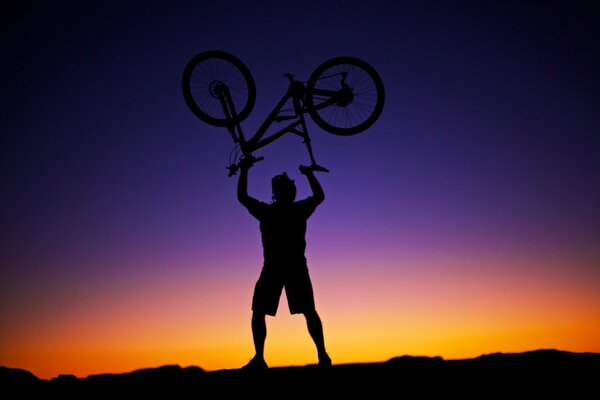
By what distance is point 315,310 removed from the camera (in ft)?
18.0

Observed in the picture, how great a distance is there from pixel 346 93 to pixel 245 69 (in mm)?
2108

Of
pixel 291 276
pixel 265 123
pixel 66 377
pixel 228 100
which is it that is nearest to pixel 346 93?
pixel 265 123

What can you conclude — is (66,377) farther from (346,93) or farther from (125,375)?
(346,93)

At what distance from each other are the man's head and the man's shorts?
0.90m

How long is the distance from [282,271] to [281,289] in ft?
0.81

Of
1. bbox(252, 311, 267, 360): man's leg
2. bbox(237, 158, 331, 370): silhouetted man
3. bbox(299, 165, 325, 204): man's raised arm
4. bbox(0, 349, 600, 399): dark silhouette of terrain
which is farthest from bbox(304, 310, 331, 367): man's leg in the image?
bbox(299, 165, 325, 204): man's raised arm

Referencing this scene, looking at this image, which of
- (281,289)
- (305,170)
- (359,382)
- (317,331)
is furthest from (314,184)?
(359,382)

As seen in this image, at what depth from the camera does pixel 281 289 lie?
5508 millimetres

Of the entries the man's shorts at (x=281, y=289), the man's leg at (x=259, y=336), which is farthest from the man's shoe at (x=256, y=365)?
the man's shorts at (x=281, y=289)

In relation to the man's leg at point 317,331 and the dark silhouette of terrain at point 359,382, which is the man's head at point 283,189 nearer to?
the man's leg at point 317,331

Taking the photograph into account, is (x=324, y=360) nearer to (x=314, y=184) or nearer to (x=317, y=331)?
(x=317, y=331)

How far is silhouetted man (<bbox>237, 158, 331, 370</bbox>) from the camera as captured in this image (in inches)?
213

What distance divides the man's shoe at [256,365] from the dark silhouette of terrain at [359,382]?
0.40 ft

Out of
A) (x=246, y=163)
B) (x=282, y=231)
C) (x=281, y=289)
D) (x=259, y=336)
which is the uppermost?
(x=246, y=163)
